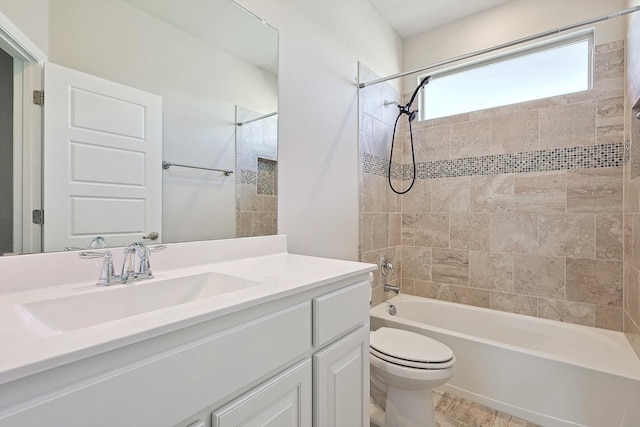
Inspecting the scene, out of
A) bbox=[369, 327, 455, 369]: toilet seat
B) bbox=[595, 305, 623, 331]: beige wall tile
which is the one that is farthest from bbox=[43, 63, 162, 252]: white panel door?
bbox=[595, 305, 623, 331]: beige wall tile

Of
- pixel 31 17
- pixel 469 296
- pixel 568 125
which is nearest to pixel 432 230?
pixel 469 296

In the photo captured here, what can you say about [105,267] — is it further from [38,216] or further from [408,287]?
[408,287]

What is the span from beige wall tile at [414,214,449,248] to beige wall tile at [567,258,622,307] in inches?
31.9

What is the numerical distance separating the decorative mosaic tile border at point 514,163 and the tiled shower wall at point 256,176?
0.91 meters

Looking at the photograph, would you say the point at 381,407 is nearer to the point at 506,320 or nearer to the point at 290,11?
the point at 506,320

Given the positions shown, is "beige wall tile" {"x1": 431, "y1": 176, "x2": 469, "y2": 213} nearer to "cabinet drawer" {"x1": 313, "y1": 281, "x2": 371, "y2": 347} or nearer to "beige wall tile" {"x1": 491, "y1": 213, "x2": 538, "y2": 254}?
"beige wall tile" {"x1": 491, "y1": 213, "x2": 538, "y2": 254}

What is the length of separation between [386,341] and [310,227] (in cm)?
76

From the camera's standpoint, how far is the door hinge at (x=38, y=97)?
0.89m

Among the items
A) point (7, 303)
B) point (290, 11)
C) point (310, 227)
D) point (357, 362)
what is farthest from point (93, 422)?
point (290, 11)

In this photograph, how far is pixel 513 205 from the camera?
2229mm

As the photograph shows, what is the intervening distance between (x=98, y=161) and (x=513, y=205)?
247cm

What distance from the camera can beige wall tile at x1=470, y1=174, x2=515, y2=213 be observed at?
2.25 m

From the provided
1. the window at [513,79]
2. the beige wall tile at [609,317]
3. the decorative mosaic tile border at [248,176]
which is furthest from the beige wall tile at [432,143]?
the decorative mosaic tile border at [248,176]

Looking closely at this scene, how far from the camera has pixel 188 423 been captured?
0.63m
